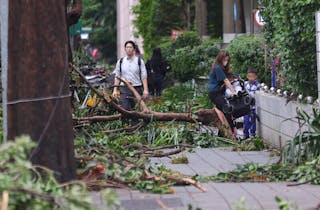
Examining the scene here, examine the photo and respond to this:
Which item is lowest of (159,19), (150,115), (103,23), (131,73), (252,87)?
(150,115)

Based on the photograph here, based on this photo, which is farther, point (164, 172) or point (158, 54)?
point (158, 54)

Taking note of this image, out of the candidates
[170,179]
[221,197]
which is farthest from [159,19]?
[221,197]

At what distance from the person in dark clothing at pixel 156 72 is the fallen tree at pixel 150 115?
41.5 feet

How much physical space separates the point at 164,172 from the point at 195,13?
85.1 feet

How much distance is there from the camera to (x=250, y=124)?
53.0 ft

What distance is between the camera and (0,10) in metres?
10.5

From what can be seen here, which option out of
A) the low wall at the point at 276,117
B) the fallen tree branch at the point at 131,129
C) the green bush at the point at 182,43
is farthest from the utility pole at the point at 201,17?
the fallen tree branch at the point at 131,129

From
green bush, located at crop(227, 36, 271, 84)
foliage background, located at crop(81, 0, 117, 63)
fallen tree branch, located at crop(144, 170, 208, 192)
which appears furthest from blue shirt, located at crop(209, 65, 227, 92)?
foliage background, located at crop(81, 0, 117, 63)

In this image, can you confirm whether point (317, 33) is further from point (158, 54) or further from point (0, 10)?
point (158, 54)

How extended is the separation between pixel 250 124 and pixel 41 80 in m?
7.74

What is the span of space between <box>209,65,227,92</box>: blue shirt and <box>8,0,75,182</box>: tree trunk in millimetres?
7383

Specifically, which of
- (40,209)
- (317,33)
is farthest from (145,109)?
(40,209)

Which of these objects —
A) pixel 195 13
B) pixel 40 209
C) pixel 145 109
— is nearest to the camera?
pixel 40 209

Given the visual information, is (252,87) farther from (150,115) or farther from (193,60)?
(193,60)
